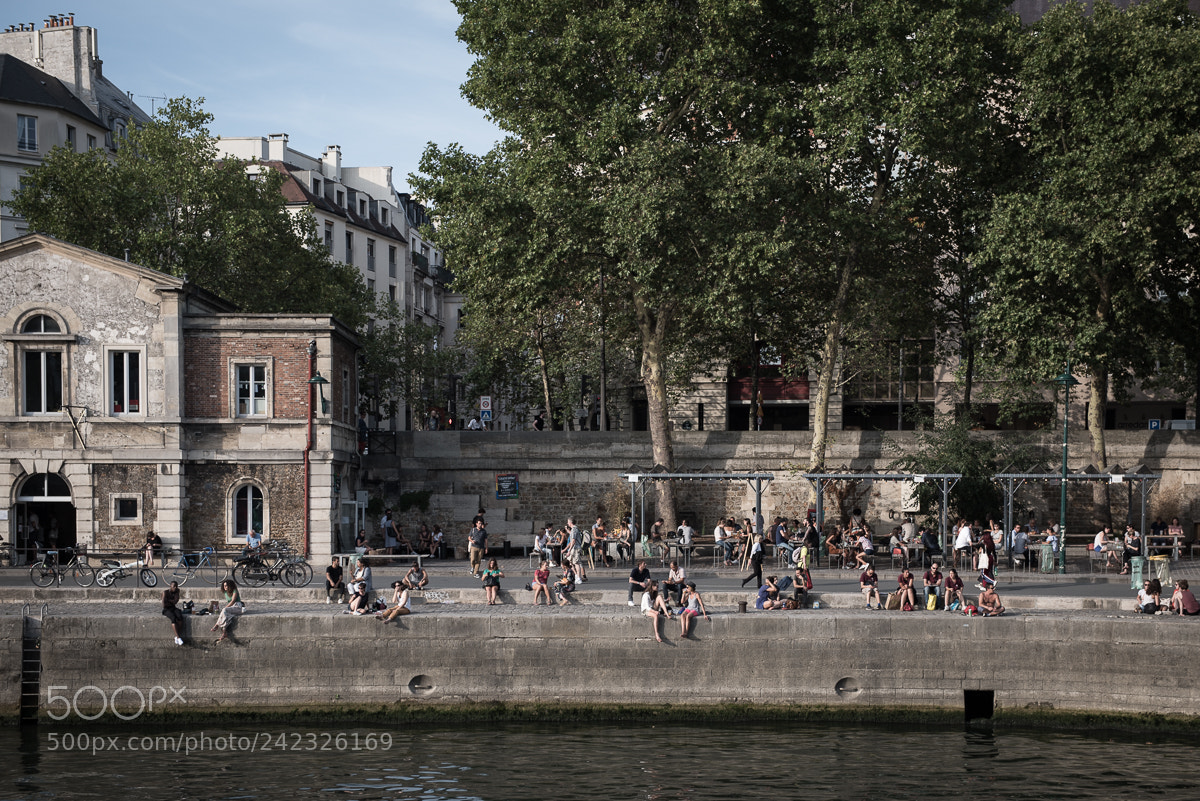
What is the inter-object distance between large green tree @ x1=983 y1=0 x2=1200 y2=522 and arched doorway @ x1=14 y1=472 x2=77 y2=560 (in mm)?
25747

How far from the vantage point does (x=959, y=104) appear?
34.1 metres

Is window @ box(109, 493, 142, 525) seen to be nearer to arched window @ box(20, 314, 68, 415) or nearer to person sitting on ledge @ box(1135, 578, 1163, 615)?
arched window @ box(20, 314, 68, 415)

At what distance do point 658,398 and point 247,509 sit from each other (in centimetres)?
1197

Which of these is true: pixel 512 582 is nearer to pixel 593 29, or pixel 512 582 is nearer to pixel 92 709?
pixel 92 709

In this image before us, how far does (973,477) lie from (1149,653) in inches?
463

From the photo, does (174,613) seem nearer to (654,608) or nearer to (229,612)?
(229,612)

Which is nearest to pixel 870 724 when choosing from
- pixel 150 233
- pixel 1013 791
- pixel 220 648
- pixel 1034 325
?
pixel 1013 791

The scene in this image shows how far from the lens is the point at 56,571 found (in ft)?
88.6

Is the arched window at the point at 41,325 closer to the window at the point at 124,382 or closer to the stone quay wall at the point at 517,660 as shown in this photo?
the window at the point at 124,382

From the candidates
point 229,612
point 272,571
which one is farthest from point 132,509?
point 229,612

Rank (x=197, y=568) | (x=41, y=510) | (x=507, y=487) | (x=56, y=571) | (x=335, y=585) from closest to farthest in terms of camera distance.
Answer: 1. (x=335, y=585)
2. (x=56, y=571)
3. (x=197, y=568)
4. (x=41, y=510)
5. (x=507, y=487)

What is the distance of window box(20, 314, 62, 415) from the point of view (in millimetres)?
32719

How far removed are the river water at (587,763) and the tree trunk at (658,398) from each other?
14.3m

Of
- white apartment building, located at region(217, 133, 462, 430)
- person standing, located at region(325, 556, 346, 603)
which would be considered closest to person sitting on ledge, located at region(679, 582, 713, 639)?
person standing, located at region(325, 556, 346, 603)
